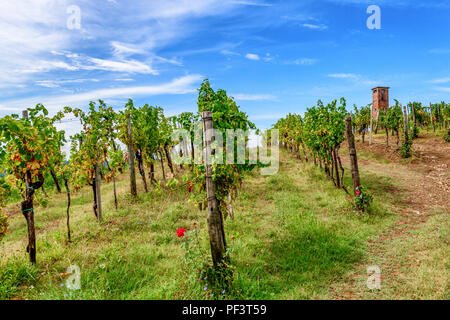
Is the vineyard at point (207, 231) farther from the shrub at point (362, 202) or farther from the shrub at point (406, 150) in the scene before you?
the shrub at point (406, 150)

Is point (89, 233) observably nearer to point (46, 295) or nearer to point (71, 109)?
point (46, 295)

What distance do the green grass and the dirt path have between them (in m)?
0.30

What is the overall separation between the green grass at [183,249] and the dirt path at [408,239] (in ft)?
0.99

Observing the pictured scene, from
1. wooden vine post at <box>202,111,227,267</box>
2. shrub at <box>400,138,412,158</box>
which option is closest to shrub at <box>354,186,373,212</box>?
wooden vine post at <box>202,111,227,267</box>

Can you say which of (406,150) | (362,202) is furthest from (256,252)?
(406,150)

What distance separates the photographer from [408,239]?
20.9ft

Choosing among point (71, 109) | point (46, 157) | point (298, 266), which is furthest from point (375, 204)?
point (71, 109)

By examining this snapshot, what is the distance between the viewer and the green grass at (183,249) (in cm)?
435

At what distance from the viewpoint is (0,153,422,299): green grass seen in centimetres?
435

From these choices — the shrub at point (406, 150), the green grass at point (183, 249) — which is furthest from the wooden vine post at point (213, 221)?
the shrub at point (406, 150)

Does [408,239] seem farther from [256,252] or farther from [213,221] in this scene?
[213,221]

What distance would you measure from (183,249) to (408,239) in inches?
223

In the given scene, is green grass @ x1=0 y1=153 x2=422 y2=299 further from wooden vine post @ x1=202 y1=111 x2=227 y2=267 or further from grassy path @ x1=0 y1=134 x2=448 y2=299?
wooden vine post @ x1=202 y1=111 x2=227 y2=267

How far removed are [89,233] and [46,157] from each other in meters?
2.82
